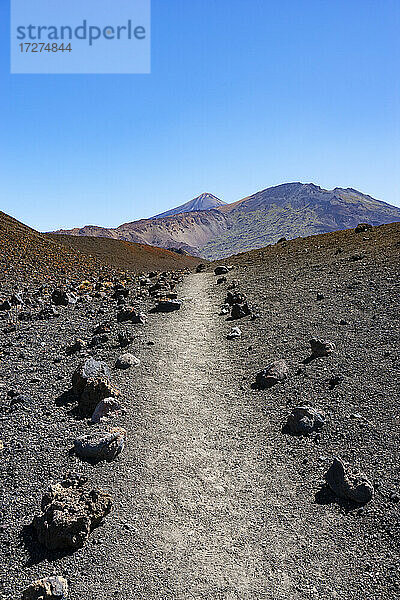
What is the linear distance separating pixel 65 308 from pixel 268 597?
520 inches

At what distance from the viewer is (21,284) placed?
1836cm

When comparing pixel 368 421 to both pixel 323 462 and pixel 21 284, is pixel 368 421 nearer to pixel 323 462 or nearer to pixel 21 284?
pixel 323 462

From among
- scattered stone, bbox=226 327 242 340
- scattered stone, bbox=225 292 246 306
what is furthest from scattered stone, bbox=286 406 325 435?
scattered stone, bbox=225 292 246 306

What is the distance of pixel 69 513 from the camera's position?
5.20 metres

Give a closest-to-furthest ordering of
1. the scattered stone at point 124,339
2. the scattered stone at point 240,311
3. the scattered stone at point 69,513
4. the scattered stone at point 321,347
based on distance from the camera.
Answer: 1. the scattered stone at point 69,513
2. the scattered stone at point 321,347
3. the scattered stone at point 124,339
4. the scattered stone at point 240,311

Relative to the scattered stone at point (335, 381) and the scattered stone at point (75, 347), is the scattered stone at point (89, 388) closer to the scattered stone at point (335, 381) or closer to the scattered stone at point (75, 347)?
the scattered stone at point (75, 347)

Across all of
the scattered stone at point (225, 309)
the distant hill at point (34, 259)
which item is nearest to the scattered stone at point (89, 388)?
the scattered stone at point (225, 309)

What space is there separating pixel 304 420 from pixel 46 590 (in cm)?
497

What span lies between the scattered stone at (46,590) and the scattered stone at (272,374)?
6.02 meters

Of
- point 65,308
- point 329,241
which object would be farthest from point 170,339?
Result: point 329,241

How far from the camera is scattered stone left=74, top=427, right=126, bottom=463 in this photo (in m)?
6.71

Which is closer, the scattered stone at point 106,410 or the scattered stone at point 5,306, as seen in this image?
the scattered stone at point 106,410

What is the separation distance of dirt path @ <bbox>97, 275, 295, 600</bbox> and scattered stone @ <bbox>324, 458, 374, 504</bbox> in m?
0.97

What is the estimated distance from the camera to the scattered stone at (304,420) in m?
7.57
